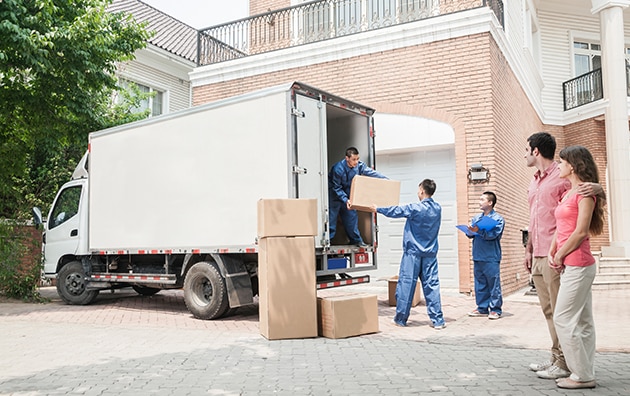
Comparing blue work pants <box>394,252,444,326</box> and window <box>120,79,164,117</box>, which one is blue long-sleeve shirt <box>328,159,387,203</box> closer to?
blue work pants <box>394,252,444,326</box>

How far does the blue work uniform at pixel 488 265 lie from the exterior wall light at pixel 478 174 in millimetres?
2438

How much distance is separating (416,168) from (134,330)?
22.4ft

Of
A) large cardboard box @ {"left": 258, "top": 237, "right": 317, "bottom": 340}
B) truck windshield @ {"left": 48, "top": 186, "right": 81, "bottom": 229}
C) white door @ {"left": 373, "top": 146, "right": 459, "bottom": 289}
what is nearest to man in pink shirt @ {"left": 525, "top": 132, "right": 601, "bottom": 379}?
large cardboard box @ {"left": 258, "top": 237, "right": 317, "bottom": 340}

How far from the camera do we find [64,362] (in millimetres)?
5625

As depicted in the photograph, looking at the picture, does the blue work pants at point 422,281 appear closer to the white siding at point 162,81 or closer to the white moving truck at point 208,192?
the white moving truck at point 208,192

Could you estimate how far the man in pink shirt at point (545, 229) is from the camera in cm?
473

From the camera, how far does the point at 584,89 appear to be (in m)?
19.2

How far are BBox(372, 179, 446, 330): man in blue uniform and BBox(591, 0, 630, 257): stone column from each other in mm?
10828

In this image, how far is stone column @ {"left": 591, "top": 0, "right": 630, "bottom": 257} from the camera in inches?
627

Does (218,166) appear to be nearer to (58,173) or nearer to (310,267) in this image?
(310,267)

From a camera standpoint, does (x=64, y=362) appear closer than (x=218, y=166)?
Yes

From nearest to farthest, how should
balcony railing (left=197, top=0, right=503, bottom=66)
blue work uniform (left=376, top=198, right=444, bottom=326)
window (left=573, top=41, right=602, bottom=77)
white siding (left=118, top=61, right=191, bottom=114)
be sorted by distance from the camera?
blue work uniform (left=376, top=198, right=444, bottom=326), balcony railing (left=197, top=0, right=503, bottom=66), white siding (left=118, top=61, right=191, bottom=114), window (left=573, top=41, right=602, bottom=77)

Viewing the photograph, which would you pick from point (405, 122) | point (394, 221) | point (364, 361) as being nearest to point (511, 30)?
point (405, 122)

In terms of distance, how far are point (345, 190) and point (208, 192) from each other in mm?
2024
